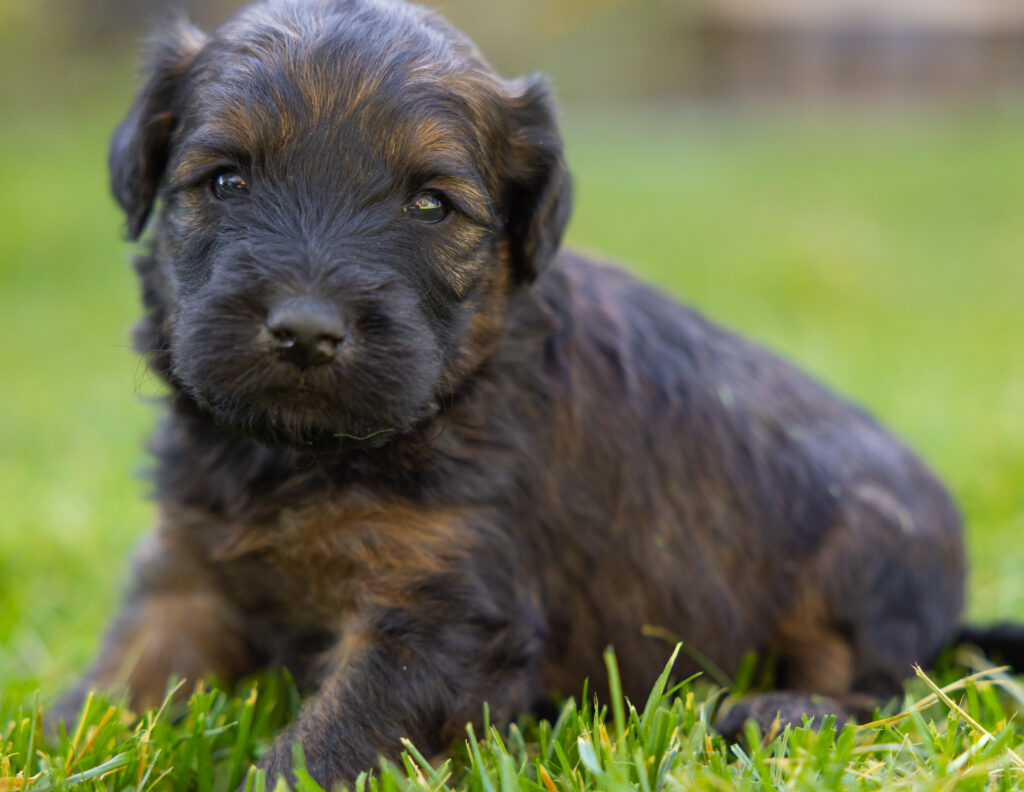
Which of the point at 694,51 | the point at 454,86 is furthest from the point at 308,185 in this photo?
the point at 694,51

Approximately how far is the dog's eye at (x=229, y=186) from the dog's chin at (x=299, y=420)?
0.52 meters

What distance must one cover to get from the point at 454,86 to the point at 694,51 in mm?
20616

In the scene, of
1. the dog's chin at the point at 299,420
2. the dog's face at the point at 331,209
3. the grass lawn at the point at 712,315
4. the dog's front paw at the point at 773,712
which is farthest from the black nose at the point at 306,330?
the dog's front paw at the point at 773,712

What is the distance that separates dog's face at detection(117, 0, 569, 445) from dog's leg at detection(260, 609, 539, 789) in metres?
0.53

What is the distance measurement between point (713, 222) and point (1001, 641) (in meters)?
10.5

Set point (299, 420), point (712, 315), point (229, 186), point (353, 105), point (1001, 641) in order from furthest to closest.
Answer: point (712, 315)
point (1001, 641)
point (229, 186)
point (353, 105)
point (299, 420)

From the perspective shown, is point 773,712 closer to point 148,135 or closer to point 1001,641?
point 1001,641

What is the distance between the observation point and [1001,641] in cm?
367

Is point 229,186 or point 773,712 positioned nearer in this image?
point 229,186

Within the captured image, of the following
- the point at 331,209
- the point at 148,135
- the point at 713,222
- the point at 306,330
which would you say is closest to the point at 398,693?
the point at 306,330

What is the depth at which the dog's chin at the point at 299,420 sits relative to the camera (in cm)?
256

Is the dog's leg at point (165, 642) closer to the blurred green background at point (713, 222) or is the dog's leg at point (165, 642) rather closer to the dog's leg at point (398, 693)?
the blurred green background at point (713, 222)

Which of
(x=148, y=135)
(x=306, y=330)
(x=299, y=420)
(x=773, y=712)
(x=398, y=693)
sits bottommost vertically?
(x=773, y=712)

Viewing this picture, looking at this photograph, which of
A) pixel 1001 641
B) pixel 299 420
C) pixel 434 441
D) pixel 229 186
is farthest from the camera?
pixel 1001 641
